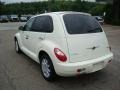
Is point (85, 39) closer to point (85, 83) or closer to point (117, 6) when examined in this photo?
point (85, 83)

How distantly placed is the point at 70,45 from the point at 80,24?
725 mm

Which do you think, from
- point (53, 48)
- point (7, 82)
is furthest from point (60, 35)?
point (7, 82)

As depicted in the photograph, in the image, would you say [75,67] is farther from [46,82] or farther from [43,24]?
[43,24]

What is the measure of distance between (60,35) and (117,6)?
25.8 metres

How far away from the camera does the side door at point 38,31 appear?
4.98 m

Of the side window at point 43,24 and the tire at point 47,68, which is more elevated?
the side window at point 43,24

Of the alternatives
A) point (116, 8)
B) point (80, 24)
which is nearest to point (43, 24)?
point (80, 24)

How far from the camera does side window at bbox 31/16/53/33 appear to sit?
489cm

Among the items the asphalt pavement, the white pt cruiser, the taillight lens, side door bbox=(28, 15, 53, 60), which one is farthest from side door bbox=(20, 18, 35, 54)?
the taillight lens

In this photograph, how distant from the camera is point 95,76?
520 centimetres

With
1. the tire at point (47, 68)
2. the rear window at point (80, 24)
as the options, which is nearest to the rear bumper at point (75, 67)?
the tire at point (47, 68)

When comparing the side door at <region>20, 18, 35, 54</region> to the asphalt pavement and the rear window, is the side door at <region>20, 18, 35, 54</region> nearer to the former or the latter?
the asphalt pavement

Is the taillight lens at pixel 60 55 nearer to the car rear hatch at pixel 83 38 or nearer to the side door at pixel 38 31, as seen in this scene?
the car rear hatch at pixel 83 38

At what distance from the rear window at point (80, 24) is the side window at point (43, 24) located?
19.1 inches
